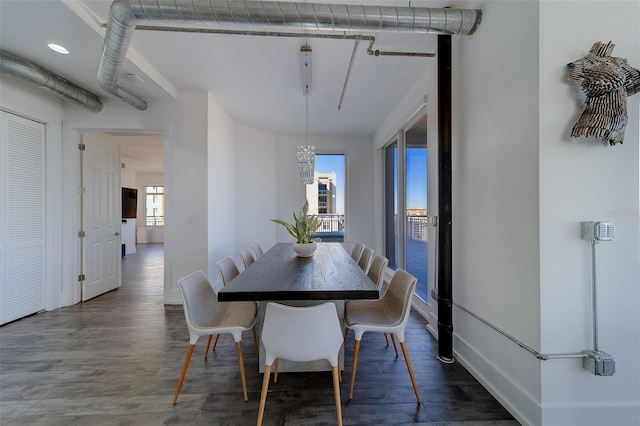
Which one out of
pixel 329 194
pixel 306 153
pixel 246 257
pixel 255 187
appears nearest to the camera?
pixel 246 257

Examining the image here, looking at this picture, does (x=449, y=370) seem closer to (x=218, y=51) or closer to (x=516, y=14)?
(x=516, y=14)

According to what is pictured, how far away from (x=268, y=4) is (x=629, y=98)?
235 cm

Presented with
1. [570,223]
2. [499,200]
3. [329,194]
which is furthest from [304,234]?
[329,194]

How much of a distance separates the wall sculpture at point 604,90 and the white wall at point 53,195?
17.5 feet

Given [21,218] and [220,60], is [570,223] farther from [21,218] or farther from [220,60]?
[21,218]

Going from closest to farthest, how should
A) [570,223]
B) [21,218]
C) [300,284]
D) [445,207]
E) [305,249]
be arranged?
[570,223] → [300,284] → [445,207] → [305,249] → [21,218]

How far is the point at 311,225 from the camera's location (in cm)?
272

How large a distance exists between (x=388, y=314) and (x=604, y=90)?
1868 mm

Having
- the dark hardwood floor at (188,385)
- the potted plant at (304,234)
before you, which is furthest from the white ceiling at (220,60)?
the dark hardwood floor at (188,385)

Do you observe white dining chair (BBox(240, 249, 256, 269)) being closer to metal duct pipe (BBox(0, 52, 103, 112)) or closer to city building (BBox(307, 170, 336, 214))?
metal duct pipe (BBox(0, 52, 103, 112))

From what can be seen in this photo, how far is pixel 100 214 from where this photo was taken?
13.6ft

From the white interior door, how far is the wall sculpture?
5.47m

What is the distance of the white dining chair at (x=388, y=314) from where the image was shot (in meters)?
1.78

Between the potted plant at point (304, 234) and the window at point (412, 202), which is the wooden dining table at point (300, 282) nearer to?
the potted plant at point (304, 234)
